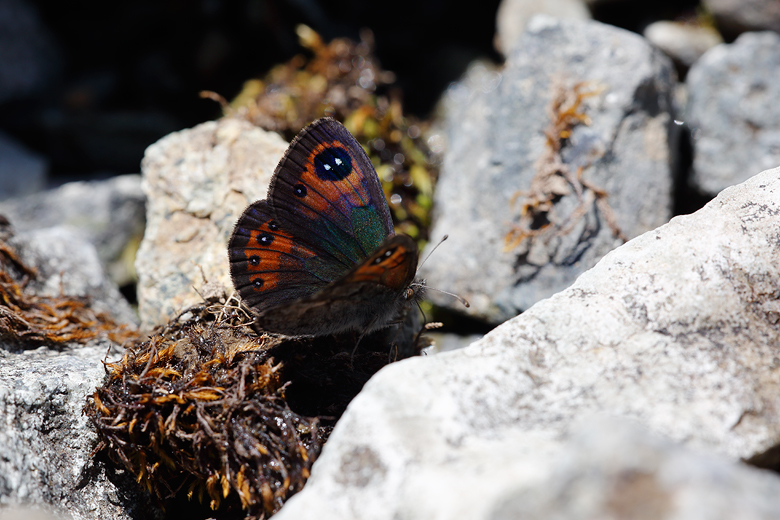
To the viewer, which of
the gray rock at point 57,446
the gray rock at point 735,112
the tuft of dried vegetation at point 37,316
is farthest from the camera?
the gray rock at point 735,112

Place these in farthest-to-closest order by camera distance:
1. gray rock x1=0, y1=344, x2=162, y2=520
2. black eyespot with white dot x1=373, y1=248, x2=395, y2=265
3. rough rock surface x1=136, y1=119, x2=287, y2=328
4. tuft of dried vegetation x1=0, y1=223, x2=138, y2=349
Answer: rough rock surface x1=136, y1=119, x2=287, y2=328
tuft of dried vegetation x1=0, y1=223, x2=138, y2=349
gray rock x1=0, y1=344, x2=162, y2=520
black eyespot with white dot x1=373, y1=248, x2=395, y2=265

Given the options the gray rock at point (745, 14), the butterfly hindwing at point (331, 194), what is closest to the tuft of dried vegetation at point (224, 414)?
the butterfly hindwing at point (331, 194)

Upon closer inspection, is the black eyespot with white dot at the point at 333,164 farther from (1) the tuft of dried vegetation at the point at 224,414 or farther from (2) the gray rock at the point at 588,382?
(2) the gray rock at the point at 588,382

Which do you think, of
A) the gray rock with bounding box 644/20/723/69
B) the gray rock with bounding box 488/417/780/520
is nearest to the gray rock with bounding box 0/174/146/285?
the gray rock with bounding box 488/417/780/520

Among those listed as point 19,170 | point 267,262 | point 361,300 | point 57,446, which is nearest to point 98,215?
point 19,170

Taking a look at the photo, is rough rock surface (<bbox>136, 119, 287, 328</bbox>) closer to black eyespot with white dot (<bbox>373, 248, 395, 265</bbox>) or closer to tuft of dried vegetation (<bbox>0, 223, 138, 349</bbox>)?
tuft of dried vegetation (<bbox>0, 223, 138, 349</bbox>)

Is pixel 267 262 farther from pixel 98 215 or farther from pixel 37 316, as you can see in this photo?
pixel 98 215
